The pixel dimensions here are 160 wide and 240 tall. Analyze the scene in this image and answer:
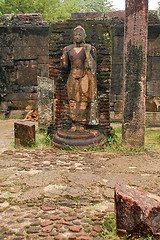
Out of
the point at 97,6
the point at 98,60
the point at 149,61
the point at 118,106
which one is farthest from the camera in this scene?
the point at 97,6

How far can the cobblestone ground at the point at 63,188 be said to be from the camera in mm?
2420

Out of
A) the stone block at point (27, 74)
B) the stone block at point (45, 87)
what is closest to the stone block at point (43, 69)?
the stone block at point (27, 74)

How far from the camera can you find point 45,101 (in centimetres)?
727

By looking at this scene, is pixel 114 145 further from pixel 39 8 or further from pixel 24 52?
pixel 39 8

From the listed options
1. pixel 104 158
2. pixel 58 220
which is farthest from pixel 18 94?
pixel 58 220

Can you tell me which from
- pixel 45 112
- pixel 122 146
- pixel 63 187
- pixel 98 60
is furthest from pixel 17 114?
pixel 63 187

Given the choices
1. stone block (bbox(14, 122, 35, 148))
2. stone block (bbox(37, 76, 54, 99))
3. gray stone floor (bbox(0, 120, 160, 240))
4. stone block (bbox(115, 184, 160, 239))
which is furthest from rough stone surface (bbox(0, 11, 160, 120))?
stone block (bbox(115, 184, 160, 239))

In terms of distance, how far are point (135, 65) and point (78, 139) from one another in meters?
1.98

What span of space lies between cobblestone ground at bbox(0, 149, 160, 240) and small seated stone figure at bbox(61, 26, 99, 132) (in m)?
0.91

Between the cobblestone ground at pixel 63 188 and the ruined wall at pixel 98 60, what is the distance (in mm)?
1181

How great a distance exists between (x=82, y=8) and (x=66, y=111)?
56.9 feet

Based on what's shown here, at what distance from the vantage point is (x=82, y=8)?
20.6m

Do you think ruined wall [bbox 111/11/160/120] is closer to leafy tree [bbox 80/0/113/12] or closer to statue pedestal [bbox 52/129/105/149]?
statue pedestal [bbox 52/129/105/149]

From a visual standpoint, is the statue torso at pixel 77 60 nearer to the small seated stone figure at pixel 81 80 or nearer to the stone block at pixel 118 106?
the small seated stone figure at pixel 81 80
